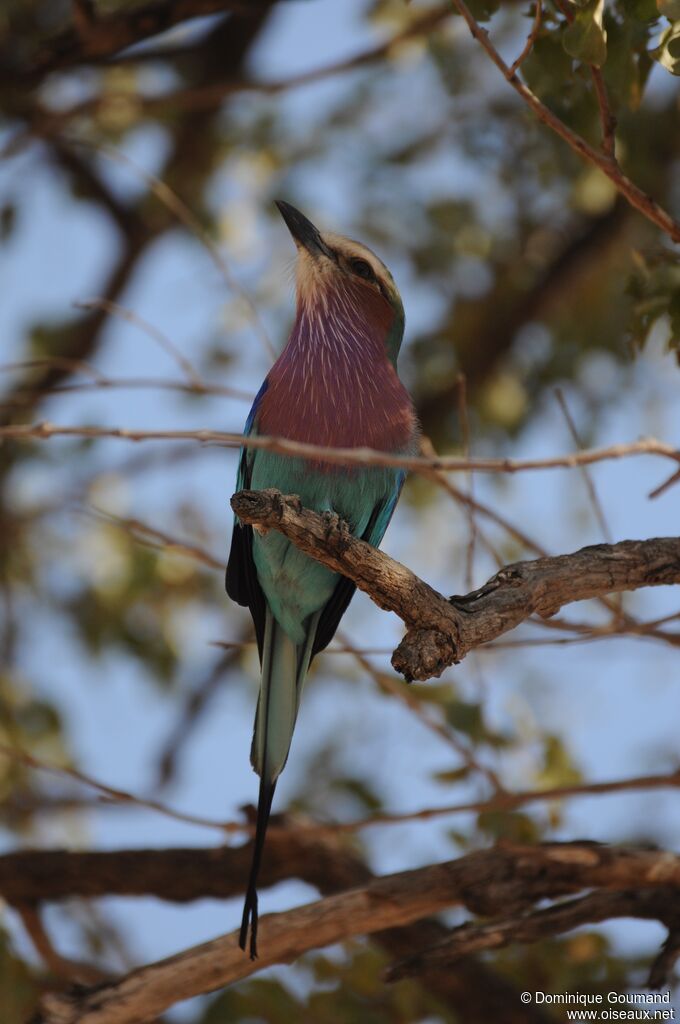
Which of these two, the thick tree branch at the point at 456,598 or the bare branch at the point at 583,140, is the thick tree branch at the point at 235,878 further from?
the bare branch at the point at 583,140

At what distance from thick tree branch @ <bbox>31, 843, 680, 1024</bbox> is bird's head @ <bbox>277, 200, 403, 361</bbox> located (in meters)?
1.75

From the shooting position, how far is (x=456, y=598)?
290 centimetres

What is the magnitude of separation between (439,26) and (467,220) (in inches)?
40.2

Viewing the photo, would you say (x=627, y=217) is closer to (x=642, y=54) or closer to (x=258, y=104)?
(x=258, y=104)

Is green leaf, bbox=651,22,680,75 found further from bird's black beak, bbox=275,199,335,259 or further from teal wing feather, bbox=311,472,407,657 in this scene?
bird's black beak, bbox=275,199,335,259

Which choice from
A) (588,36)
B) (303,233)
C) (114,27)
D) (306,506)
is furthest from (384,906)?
(114,27)

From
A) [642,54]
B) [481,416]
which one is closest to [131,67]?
[481,416]

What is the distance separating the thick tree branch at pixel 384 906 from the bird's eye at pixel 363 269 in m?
1.97

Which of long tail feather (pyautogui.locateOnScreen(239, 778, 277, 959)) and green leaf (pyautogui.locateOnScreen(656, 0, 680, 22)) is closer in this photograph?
green leaf (pyautogui.locateOnScreen(656, 0, 680, 22))

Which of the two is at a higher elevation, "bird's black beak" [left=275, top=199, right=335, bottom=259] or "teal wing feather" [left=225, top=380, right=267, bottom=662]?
"bird's black beak" [left=275, top=199, right=335, bottom=259]

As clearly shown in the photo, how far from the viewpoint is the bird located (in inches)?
137

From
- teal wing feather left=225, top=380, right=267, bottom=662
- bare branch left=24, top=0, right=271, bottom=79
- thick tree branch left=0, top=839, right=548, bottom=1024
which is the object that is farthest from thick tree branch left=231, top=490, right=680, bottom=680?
bare branch left=24, top=0, right=271, bottom=79

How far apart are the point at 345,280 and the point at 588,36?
1609mm
